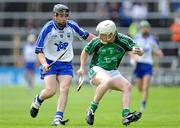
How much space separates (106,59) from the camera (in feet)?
54.6

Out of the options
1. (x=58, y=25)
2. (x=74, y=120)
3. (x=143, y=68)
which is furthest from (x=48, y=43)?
(x=143, y=68)

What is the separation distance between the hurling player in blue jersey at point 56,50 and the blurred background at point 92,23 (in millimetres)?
20974

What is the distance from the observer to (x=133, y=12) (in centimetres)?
3941

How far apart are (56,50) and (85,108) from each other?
7.68m

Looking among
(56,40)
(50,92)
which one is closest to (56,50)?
(56,40)

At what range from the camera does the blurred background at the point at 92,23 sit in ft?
128

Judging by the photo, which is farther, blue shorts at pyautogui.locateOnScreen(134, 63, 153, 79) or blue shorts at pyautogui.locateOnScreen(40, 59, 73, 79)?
blue shorts at pyautogui.locateOnScreen(134, 63, 153, 79)

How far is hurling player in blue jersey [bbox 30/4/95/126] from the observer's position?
1689 cm

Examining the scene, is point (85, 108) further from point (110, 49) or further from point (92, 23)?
point (92, 23)

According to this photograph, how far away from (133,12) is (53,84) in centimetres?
2276

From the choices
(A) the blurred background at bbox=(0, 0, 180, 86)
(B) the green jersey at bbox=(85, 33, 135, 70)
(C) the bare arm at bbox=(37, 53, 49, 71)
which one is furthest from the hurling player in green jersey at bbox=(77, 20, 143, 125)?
(A) the blurred background at bbox=(0, 0, 180, 86)

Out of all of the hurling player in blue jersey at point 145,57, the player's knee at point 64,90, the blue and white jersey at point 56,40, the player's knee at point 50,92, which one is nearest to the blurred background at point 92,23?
the hurling player in blue jersey at point 145,57

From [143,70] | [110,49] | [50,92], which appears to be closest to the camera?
[110,49]

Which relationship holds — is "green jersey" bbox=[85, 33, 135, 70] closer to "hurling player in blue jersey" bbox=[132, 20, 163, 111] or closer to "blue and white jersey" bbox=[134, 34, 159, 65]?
"hurling player in blue jersey" bbox=[132, 20, 163, 111]
